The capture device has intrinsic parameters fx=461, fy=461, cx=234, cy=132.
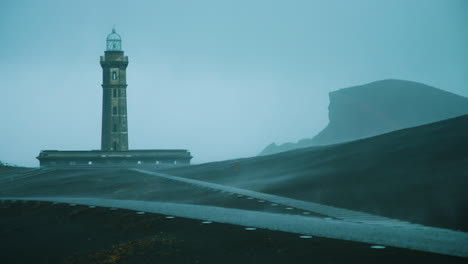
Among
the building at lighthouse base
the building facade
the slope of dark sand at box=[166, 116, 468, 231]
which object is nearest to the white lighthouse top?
the building facade

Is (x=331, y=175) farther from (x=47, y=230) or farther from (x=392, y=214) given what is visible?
(x=47, y=230)

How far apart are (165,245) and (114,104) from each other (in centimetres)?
6468

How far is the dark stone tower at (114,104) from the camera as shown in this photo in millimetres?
70938

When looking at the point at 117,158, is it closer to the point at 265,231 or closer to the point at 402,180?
the point at 402,180

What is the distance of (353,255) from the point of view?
7871 millimetres

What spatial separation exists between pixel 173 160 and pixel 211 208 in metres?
52.5

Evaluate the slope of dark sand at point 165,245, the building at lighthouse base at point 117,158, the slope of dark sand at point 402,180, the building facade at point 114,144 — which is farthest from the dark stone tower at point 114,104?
the slope of dark sand at point 165,245

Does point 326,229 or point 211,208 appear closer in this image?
point 326,229

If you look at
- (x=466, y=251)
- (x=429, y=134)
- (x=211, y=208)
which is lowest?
(x=466, y=251)

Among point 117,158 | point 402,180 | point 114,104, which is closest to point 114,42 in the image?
point 114,104

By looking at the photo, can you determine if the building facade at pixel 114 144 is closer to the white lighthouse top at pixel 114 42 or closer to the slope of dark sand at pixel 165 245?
the white lighthouse top at pixel 114 42

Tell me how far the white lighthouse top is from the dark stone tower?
3928 mm

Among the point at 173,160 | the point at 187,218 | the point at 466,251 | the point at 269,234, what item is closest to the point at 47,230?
the point at 187,218

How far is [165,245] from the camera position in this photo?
30.7ft
